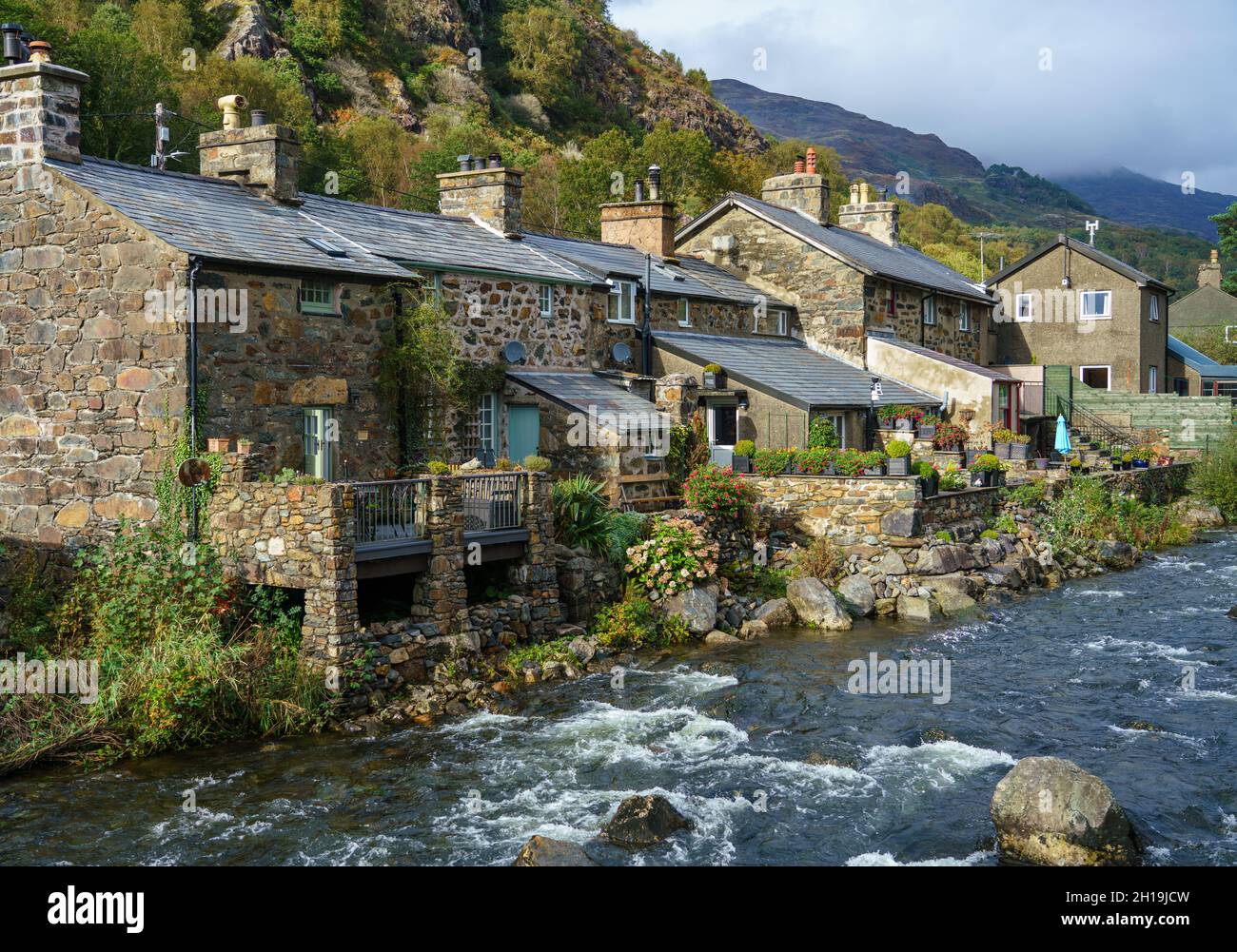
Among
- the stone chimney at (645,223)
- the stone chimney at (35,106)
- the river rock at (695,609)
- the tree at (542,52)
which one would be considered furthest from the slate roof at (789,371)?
the tree at (542,52)

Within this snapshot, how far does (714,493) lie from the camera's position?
2428cm

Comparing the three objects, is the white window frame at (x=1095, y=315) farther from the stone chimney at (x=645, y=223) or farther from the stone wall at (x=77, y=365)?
the stone wall at (x=77, y=365)

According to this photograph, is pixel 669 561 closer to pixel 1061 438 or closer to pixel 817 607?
pixel 817 607

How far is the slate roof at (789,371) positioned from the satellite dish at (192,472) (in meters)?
15.1

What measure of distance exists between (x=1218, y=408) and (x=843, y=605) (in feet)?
79.5

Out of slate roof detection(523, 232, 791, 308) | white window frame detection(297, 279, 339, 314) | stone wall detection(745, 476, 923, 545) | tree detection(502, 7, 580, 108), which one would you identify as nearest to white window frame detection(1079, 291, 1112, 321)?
slate roof detection(523, 232, 791, 308)

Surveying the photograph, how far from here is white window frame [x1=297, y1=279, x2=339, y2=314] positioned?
19922 mm

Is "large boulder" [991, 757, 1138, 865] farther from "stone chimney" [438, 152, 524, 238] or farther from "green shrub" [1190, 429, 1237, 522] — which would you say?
"green shrub" [1190, 429, 1237, 522]

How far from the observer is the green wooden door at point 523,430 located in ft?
81.4

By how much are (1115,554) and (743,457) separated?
985 centimetres

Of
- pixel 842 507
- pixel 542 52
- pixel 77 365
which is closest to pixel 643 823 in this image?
pixel 77 365

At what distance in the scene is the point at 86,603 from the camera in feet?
58.3
